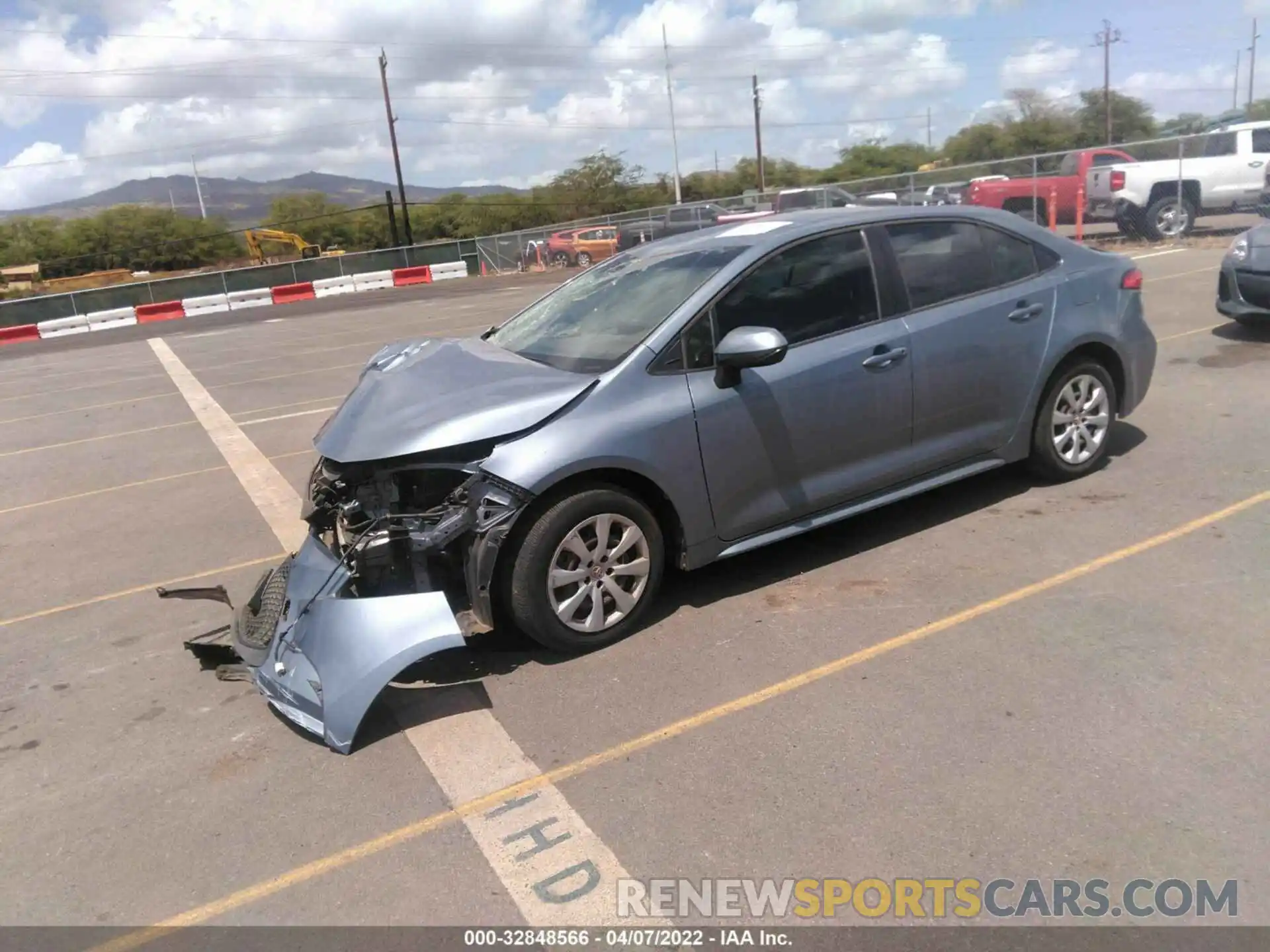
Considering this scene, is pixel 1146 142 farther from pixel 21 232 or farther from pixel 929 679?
pixel 21 232

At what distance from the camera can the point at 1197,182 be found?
61.3 feet

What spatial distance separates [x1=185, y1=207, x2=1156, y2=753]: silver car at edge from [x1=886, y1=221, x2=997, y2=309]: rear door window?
14 millimetres

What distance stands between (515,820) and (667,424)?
1800 mm

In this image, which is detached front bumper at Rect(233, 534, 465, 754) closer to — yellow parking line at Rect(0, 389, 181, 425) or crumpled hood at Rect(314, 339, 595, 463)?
crumpled hood at Rect(314, 339, 595, 463)

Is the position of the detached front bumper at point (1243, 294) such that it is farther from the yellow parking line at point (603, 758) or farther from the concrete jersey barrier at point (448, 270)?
the concrete jersey barrier at point (448, 270)

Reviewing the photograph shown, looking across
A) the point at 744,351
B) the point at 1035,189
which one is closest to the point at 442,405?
the point at 744,351

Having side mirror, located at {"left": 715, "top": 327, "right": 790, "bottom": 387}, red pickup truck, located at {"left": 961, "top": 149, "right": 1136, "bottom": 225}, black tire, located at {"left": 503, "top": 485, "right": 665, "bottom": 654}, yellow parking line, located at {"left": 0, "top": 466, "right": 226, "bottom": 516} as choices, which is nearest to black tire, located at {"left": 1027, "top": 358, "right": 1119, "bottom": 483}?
side mirror, located at {"left": 715, "top": 327, "right": 790, "bottom": 387}

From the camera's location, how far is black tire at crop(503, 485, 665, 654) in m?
3.96

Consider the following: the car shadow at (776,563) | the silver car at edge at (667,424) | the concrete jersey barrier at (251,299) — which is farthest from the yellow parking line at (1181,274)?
the concrete jersey barrier at (251,299)

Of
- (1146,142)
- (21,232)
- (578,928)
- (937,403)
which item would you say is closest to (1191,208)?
(1146,142)

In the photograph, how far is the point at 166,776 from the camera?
3.58 m

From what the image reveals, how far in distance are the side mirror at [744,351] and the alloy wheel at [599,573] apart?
81 centimetres

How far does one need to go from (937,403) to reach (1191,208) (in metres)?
17.2

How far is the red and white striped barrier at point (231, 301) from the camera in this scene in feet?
94.1
